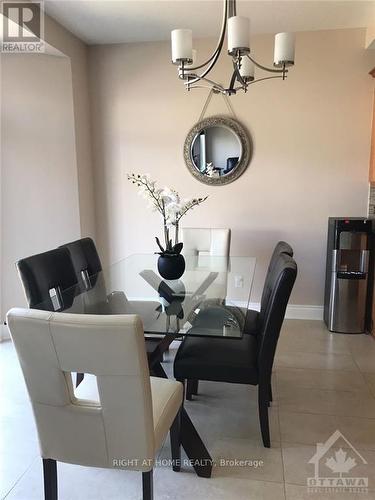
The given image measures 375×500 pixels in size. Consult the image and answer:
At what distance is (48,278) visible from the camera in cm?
227

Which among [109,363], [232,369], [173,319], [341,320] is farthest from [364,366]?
[109,363]

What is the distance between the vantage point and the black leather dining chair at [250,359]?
1871 mm

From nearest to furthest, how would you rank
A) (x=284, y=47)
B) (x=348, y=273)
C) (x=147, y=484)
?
(x=147, y=484), (x=284, y=47), (x=348, y=273)

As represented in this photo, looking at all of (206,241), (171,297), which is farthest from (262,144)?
(171,297)

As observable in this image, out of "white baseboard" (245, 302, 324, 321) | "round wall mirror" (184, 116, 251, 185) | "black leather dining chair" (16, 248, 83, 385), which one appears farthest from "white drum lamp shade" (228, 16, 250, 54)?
"white baseboard" (245, 302, 324, 321)

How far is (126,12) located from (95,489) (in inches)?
131

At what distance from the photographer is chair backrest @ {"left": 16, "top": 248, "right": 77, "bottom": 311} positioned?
81.5 inches

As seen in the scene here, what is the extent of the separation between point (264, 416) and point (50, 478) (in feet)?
3.44

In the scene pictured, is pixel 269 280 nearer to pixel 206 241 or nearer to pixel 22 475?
pixel 206 241

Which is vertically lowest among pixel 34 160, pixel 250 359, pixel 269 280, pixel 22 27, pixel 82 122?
pixel 250 359

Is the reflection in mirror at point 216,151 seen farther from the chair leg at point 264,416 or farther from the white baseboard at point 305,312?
the chair leg at point 264,416

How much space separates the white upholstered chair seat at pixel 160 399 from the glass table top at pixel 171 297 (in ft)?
0.77

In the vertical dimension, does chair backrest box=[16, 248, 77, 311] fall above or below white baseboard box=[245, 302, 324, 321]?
above

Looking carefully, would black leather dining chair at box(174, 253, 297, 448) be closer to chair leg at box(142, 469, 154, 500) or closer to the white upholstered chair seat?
the white upholstered chair seat
